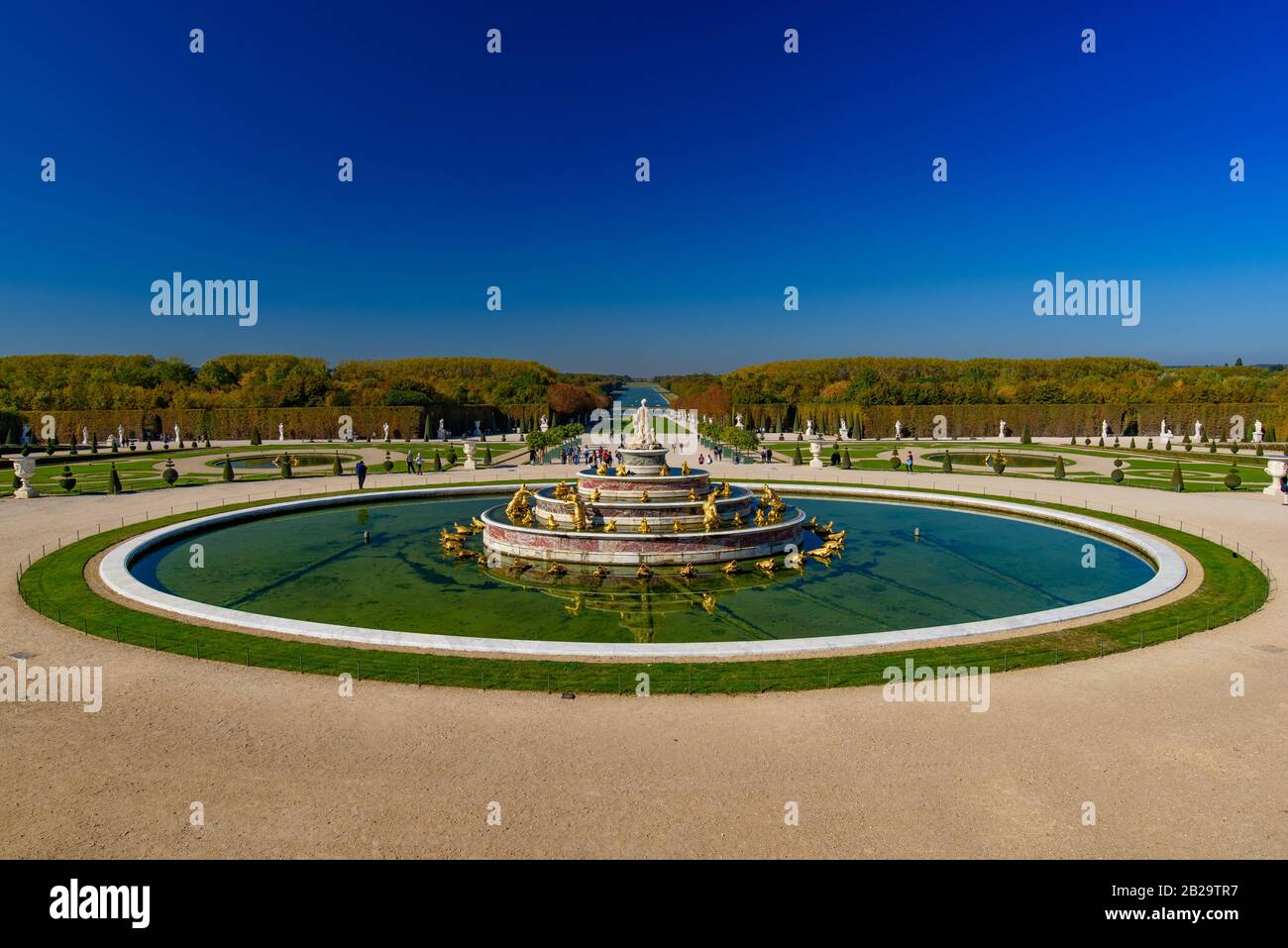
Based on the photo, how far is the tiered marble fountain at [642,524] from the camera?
23.9m

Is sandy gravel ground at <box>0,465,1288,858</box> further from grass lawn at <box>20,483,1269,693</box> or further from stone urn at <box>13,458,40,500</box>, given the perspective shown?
stone urn at <box>13,458,40,500</box>

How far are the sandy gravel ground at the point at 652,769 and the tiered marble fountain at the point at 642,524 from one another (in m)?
11.0

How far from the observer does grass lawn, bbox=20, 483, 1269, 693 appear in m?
13.5

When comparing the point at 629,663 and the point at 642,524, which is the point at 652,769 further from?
the point at 642,524

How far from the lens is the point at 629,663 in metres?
14.6

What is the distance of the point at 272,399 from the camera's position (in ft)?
313

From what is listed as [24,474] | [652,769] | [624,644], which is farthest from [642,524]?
[24,474]

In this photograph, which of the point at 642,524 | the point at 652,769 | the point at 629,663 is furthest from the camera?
the point at 642,524

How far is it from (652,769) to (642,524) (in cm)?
1532

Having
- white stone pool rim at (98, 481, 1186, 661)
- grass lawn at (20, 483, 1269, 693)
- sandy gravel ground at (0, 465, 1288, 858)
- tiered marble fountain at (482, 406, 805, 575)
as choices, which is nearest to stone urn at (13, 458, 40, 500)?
white stone pool rim at (98, 481, 1186, 661)

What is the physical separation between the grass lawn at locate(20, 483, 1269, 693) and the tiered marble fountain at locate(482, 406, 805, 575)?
637cm

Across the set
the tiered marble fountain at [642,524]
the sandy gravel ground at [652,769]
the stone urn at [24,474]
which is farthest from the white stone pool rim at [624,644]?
the stone urn at [24,474]

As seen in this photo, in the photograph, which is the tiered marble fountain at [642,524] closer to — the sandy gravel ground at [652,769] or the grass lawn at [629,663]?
the grass lawn at [629,663]
